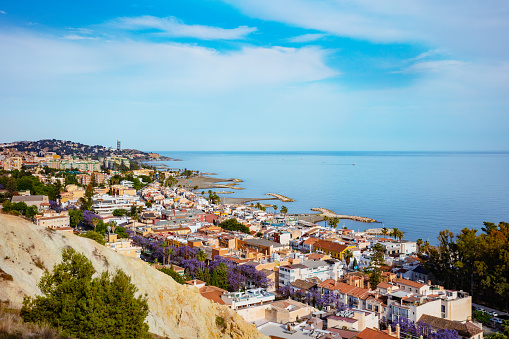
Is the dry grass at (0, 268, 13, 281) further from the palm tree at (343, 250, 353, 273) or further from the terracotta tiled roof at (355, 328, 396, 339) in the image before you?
the palm tree at (343, 250, 353, 273)

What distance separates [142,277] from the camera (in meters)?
16.2

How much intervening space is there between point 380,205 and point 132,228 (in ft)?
134

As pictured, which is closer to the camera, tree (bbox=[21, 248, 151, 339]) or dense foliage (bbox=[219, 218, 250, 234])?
tree (bbox=[21, 248, 151, 339])

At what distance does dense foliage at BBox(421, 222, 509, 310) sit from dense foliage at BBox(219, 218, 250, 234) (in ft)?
65.0

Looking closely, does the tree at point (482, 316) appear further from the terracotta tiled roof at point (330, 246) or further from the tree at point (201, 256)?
the tree at point (201, 256)

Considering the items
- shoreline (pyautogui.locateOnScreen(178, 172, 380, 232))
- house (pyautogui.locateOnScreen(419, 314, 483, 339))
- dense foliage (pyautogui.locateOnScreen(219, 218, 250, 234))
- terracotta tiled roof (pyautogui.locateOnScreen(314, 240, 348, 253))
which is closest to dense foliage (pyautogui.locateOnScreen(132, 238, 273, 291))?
house (pyautogui.locateOnScreen(419, 314, 483, 339))

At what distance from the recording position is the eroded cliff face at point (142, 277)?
1360cm

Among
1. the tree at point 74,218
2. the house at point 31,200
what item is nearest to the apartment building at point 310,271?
the tree at point 74,218

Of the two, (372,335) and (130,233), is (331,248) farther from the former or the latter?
(130,233)

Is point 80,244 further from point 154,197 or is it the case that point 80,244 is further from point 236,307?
point 154,197

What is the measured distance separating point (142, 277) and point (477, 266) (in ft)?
65.5

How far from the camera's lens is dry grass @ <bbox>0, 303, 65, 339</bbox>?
695cm

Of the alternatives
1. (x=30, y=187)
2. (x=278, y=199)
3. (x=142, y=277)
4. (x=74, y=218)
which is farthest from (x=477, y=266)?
(x=30, y=187)

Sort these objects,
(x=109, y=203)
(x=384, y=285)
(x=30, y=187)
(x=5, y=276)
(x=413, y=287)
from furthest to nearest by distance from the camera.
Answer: (x=30, y=187), (x=109, y=203), (x=384, y=285), (x=413, y=287), (x=5, y=276)
